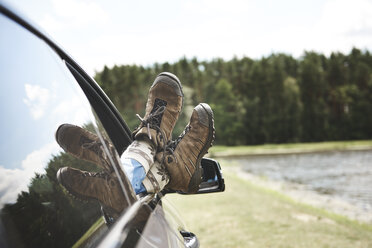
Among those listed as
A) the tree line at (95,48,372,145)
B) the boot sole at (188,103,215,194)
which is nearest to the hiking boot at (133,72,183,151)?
the boot sole at (188,103,215,194)

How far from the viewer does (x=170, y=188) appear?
1.59 m

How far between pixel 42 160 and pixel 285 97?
5407 cm

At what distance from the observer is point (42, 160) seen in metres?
0.75

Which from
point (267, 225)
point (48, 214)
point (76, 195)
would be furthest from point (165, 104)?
point (267, 225)

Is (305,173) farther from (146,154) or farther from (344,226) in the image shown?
(146,154)

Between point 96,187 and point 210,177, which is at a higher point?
point 96,187

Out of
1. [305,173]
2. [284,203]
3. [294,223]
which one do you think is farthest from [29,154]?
[305,173]

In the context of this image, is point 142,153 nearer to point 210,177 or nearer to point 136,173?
point 136,173

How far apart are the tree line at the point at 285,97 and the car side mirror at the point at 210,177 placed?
47.1 m

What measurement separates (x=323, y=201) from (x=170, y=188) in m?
8.14

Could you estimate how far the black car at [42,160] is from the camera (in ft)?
2.06

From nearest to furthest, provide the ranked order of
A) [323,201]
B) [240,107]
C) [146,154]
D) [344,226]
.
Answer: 1. [146,154]
2. [344,226]
3. [323,201]
4. [240,107]

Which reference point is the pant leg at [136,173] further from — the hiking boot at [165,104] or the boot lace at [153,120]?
the hiking boot at [165,104]

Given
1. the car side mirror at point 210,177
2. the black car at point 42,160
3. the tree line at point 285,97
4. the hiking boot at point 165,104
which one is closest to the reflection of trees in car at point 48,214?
the black car at point 42,160
